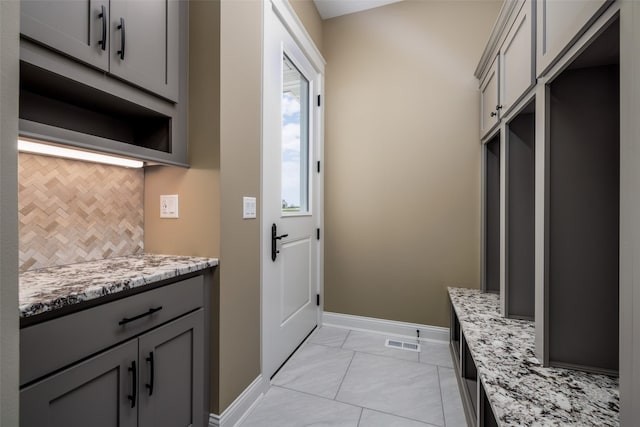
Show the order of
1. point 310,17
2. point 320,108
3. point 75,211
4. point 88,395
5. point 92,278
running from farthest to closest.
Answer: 1. point 320,108
2. point 310,17
3. point 75,211
4. point 92,278
5. point 88,395

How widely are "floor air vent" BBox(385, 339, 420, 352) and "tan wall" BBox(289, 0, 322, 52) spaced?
107 inches

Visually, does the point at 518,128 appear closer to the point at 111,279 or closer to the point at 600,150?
the point at 600,150

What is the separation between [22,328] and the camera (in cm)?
70

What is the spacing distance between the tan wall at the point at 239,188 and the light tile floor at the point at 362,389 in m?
0.28

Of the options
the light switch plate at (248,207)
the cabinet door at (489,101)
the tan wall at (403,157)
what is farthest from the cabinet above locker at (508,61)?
the light switch plate at (248,207)

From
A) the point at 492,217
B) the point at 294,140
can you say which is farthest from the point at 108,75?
the point at 492,217

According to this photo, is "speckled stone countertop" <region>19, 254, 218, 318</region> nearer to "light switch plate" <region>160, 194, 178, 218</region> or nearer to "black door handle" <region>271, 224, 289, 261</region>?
"light switch plate" <region>160, 194, 178, 218</region>

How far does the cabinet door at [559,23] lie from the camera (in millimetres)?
842

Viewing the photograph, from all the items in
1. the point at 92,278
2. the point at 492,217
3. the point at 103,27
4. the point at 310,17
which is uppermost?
the point at 310,17

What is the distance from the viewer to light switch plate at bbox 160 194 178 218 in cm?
144

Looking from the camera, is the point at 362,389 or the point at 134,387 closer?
the point at 134,387

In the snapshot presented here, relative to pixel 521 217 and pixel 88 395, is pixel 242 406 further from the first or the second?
pixel 521 217

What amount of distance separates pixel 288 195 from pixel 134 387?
1458mm

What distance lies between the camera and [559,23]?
1.02 m
